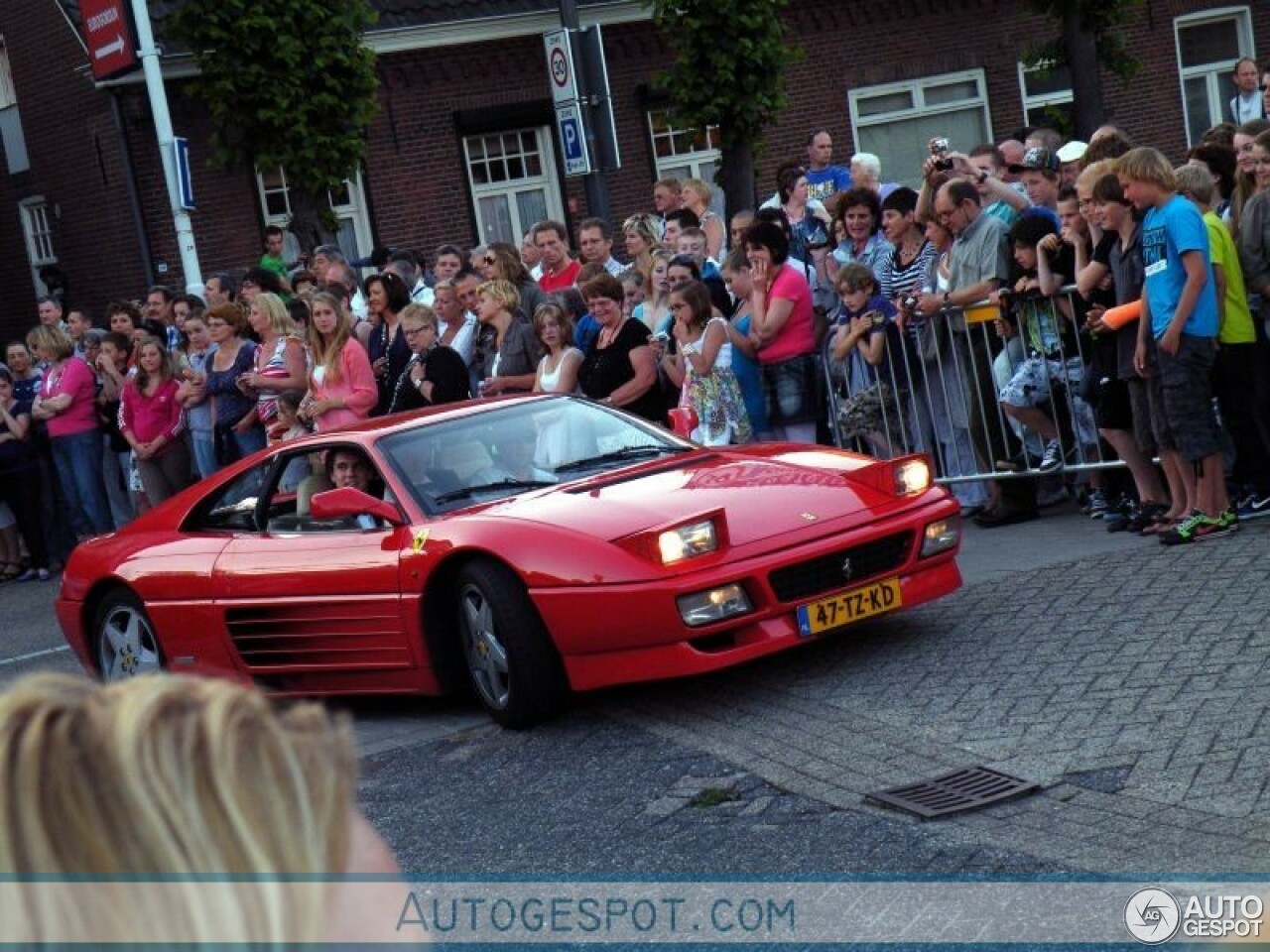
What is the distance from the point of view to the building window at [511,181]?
29.7 m

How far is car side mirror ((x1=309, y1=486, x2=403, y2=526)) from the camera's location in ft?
28.3

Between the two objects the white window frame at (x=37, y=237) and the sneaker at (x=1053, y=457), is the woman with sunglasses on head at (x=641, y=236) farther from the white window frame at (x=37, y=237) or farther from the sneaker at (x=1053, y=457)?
the white window frame at (x=37, y=237)

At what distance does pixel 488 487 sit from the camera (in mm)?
8820

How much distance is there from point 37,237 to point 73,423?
1566 cm

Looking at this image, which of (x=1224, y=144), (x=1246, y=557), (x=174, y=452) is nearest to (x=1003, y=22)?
(x=174, y=452)

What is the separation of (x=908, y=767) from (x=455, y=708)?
2.97 metres

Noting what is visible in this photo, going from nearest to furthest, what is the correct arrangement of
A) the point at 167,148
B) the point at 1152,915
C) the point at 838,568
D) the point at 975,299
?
1. the point at 1152,915
2. the point at 838,568
3. the point at 975,299
4. the point at 167,148

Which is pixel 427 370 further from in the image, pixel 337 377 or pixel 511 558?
pixel 511 558

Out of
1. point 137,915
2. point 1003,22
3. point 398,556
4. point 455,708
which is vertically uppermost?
point 1003,22

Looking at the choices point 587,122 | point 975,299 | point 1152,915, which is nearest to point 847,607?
point 1152,915

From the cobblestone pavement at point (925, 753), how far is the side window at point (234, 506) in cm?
197

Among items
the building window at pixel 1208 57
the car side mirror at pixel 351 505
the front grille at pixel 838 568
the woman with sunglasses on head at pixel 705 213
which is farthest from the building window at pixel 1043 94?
the car side mirror at pixel 351 505

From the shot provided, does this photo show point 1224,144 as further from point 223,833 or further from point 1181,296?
point 223,833

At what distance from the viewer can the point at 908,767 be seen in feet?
21.9
